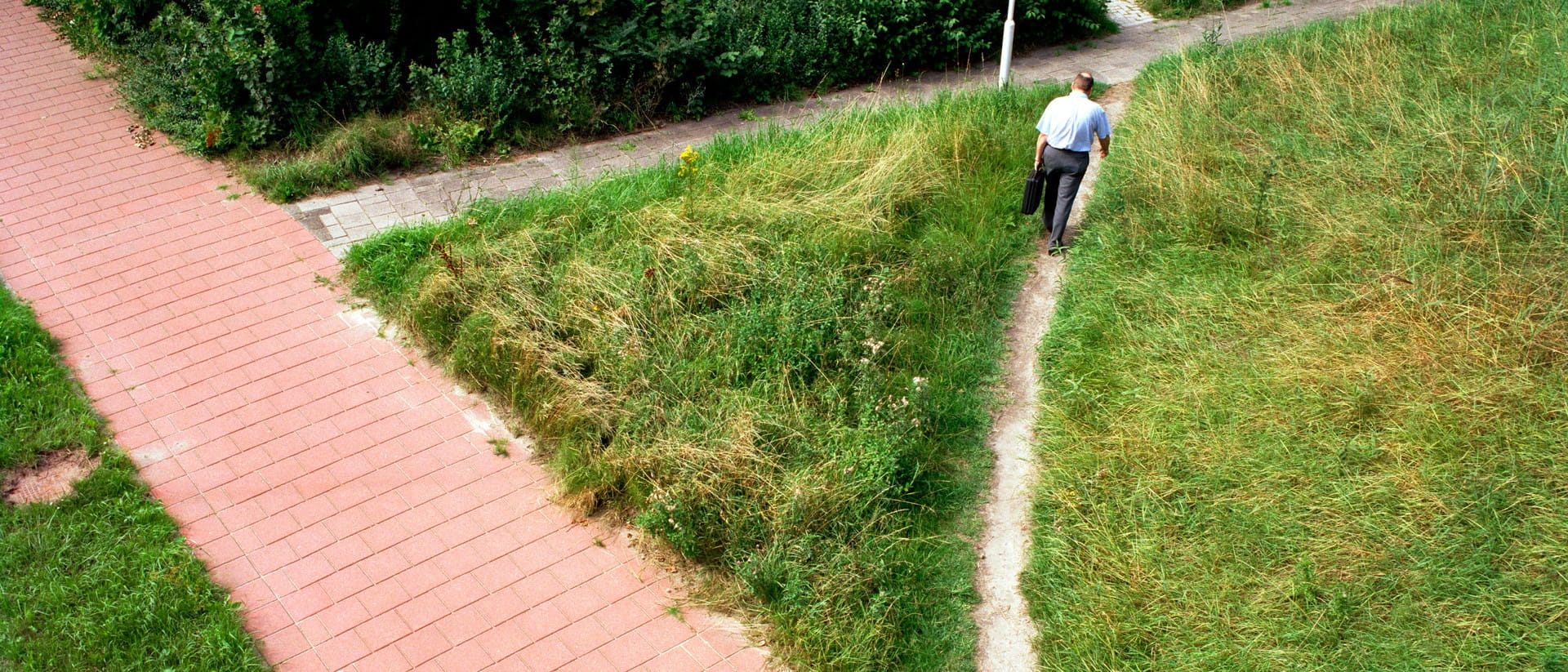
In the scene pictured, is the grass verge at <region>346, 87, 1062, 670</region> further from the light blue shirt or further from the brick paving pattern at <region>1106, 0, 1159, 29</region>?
the brick paving pattern at <region>1106, 0, 1159, 29</region>

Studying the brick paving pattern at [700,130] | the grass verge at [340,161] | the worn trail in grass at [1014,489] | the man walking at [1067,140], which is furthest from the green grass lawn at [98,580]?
the man walking at [1067,140]

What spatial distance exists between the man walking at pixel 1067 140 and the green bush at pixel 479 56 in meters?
4.07

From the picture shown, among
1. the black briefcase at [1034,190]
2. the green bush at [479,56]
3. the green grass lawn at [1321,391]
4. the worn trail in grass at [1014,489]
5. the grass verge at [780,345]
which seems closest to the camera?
→ the green grass lawn at [1321,391]

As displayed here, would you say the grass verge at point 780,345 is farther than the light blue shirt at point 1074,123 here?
No

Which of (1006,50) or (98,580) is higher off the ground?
(1006,50)

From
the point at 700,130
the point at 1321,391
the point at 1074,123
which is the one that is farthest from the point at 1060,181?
the point at 700,130

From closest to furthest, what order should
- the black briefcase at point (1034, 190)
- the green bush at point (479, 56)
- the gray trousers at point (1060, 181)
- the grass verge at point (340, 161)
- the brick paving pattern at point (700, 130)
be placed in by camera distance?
1. the gray trousers at point (1060, 181)
2. the black briefcase at point (1034, 190)
3. the brick paving pattern at point (700, 130)
4. the grass verge at point (340, 161)
5. the green bush at point (479, 56)

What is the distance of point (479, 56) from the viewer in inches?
415

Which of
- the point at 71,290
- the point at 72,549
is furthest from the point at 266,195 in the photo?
the point at 72,549

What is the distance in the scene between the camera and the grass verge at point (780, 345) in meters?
5.75

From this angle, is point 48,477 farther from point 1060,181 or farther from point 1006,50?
point 1006,50

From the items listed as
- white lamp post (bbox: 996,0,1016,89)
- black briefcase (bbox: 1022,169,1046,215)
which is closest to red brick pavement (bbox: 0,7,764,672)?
black briefcase (bbox: 1022,169,1046,215)

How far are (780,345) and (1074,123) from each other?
9.68 ft

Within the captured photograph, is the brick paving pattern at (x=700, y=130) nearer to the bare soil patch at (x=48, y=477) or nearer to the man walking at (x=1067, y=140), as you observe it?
the bare soil patch at (x=48, y=477)
